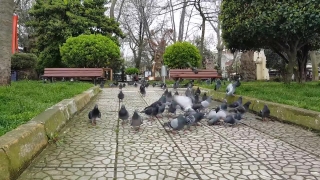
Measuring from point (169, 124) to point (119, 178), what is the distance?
6.51 feet

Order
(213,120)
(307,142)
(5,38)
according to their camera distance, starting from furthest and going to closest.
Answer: (5,38) < (213,120) < (307,142)

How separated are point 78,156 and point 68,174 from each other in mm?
571

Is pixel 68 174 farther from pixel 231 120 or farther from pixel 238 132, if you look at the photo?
pixel 231 120

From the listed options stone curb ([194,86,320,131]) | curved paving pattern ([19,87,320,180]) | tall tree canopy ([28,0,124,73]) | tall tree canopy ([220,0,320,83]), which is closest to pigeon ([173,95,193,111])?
curved paving pattern ([19,87,320,180])

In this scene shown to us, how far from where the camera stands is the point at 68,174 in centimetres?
279

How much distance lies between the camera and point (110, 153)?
11.5 ft

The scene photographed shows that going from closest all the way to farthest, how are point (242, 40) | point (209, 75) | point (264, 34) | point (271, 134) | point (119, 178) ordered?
point (119, 178)
point (271, 134)
point (264, 34)
point (242, 40)
point (209, 75)

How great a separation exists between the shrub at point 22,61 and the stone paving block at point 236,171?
61.3 ft

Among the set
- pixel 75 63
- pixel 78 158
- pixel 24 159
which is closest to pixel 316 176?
pixel 78 158

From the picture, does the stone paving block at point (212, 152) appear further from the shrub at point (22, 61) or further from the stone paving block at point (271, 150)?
the shrub at point (22, 61)

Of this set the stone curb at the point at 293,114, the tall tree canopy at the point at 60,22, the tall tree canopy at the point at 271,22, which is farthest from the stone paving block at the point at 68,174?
the tall tree canopy at the point at 60,22

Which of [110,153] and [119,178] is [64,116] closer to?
[110,153]

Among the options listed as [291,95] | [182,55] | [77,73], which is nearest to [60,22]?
[77,73]

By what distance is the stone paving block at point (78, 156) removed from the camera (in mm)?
3076
